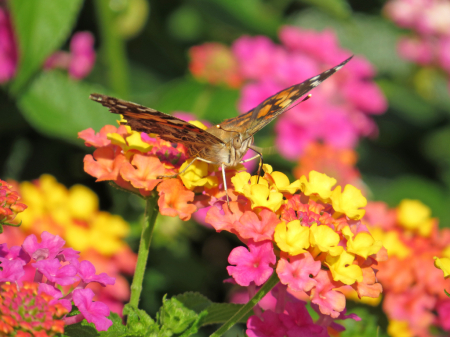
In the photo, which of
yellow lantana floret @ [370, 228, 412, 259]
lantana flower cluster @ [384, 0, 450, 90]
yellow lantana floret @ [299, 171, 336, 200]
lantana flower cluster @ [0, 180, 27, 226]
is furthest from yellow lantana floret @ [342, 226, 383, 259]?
lantana flower cluster @ [384, 0, 450, 90]

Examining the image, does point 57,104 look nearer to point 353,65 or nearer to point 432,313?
point 353,65

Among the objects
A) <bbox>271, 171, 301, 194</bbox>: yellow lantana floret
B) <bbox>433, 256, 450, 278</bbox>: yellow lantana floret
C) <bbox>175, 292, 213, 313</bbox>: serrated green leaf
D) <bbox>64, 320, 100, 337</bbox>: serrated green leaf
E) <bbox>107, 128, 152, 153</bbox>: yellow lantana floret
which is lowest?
<bbox>175, 292, 213, 313</bbox>: serrated green leaf

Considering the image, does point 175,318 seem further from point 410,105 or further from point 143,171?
point 410,105

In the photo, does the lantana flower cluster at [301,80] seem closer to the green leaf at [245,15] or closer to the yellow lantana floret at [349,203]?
the green leaf at [245,15]

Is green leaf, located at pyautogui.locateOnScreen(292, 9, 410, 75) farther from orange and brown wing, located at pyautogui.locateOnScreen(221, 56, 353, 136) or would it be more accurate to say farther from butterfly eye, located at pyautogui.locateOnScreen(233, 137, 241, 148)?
butterfly eye, located at pyautogui.locateOnScreen(233, 137, 241, 148)

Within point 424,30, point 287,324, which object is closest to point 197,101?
point 287,324

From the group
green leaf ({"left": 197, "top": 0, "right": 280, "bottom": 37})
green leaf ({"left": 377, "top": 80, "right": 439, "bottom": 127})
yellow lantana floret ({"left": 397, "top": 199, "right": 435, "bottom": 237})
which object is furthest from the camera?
green leaf ({"left": 377, "top": 80, "right": 439, "bottom": 127})
